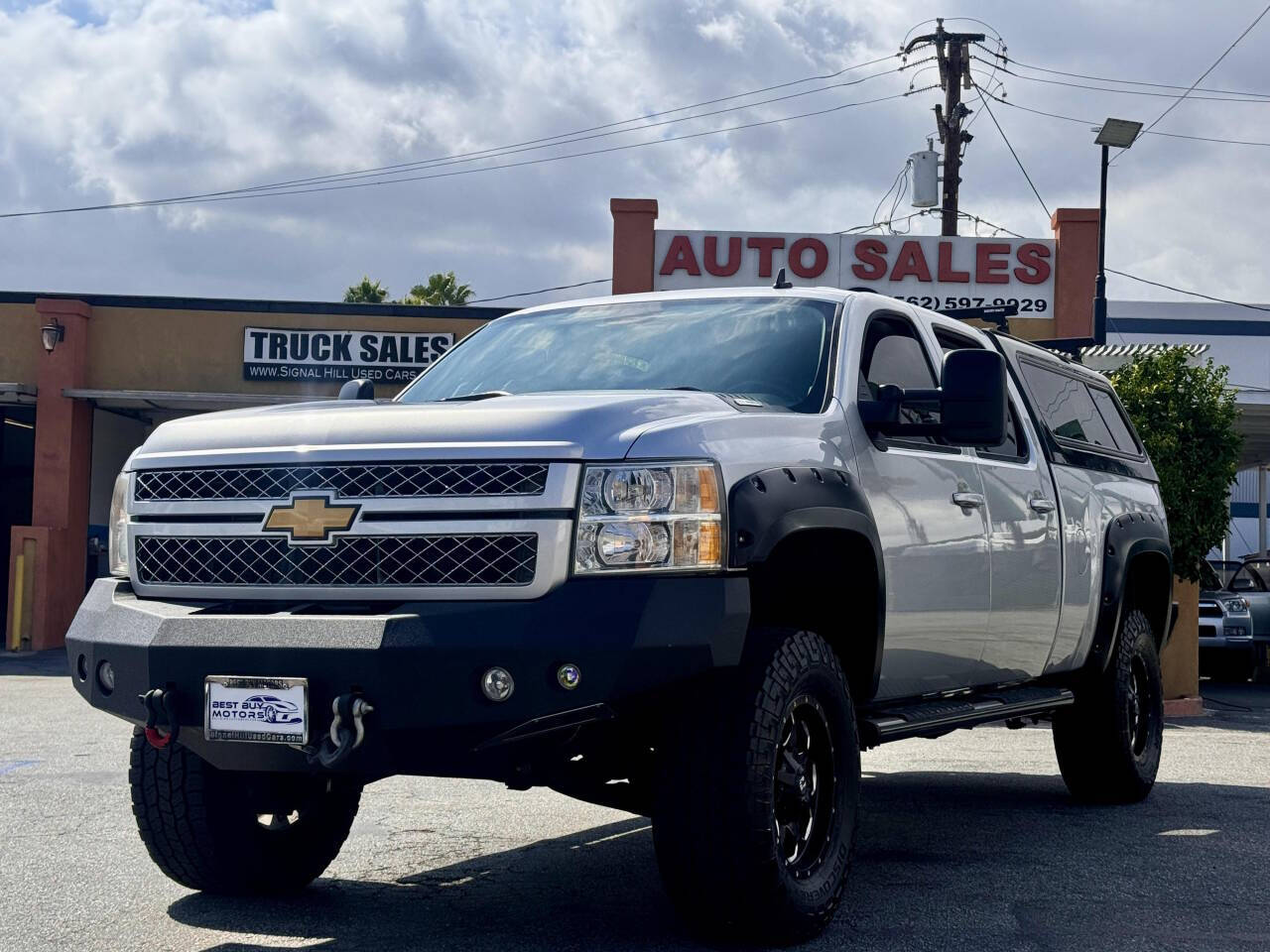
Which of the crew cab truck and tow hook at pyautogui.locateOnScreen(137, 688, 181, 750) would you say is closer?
the crew cab truck

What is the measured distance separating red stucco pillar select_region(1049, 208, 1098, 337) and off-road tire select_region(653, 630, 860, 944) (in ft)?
61.8

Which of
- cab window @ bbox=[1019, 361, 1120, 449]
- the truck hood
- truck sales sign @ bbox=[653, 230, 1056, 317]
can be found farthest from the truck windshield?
truck sales sign @ bbox=[653, 230, 1056, 317]

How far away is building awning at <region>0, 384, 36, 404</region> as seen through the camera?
869 inches

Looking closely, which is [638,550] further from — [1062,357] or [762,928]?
[1062,357]

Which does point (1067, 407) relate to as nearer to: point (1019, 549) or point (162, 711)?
point (1019, 549)

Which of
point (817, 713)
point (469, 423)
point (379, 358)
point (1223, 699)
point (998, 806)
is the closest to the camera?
point (469, 423)

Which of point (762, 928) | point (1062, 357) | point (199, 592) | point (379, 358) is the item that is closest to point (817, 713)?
point (762, 928)

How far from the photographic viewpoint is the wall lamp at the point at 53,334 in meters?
21.9

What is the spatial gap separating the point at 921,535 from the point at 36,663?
51.9 ft

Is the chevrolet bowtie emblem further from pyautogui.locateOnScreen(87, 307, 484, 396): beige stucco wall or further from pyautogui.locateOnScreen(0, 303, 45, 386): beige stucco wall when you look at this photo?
pyautogui.locateOnScreen(0, 303, 45, 386): beige stucco wall

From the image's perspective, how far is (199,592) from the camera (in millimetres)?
4828

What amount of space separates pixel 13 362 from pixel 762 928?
20.1 metres

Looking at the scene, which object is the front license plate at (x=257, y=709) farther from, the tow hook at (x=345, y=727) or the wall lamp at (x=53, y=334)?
the wall lamp at (x=53, y=334)

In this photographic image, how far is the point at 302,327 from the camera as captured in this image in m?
22.5
